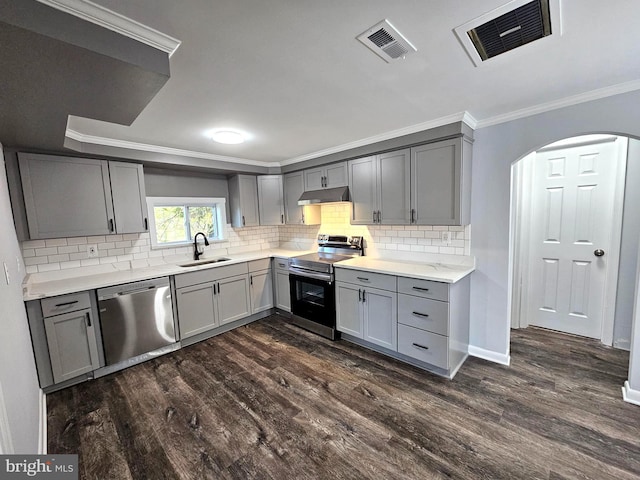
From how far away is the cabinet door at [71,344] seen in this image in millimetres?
2388

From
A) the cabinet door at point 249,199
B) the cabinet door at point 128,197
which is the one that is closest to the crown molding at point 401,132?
the cabinet door at point 249,199

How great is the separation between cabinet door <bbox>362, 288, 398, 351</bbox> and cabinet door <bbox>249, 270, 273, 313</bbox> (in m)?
1.64

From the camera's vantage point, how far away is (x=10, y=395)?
127 centimetres

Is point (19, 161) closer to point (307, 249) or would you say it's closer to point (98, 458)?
A: point (98, 458)

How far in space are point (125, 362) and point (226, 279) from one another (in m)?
1.31

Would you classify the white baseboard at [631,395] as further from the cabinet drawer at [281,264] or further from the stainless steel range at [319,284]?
the cabinet drawer at [281,264]

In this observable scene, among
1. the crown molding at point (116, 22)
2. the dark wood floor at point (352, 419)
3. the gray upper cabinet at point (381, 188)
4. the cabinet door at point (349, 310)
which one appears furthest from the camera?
the cabinet door at point (349, 310)

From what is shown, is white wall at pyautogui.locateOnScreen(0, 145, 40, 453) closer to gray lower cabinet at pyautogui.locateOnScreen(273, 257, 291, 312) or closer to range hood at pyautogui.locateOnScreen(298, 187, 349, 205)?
gray lower cabinet at pyautogui.locateOnScreen(273, 257, 291, 312)

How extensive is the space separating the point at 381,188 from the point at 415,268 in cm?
96

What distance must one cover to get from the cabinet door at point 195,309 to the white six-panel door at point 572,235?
405cm

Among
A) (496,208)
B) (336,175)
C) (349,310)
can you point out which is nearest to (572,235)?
(496,208)

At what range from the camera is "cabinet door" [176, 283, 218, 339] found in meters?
3.15

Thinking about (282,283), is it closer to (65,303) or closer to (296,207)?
(296,207)

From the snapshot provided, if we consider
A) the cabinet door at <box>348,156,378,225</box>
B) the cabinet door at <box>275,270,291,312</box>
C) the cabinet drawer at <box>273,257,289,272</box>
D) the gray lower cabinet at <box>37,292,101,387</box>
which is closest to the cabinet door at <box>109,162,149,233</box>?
the gray lower cabinet at <box>37,292,101,387</box>
